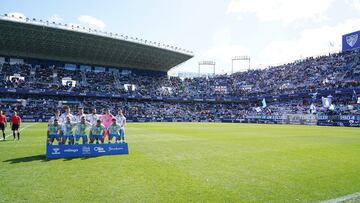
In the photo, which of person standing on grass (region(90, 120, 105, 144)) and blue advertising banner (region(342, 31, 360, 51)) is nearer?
person standing on grass (region(90, 120, 105, 144))

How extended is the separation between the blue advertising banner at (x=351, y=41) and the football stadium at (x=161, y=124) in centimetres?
27

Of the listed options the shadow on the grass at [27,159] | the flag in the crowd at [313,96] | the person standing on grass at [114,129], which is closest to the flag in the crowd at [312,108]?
the flag in the crowd at [313,96]

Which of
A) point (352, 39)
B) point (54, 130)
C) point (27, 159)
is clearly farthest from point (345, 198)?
point (352, 39)

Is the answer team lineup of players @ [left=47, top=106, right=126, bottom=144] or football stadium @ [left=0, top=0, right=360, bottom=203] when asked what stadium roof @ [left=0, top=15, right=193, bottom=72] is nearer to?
football stadium @ [left=0, top=0, right=360, bottom=203]

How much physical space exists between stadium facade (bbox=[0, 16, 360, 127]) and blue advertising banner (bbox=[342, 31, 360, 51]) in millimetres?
630

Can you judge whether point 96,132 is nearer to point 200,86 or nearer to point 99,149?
point 99,149

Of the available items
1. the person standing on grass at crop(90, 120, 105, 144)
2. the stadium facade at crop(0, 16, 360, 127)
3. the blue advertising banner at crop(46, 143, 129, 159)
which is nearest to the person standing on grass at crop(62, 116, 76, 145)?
the person standing on grass at crop(90, 120, 105, 144)

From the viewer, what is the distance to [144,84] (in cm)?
7562

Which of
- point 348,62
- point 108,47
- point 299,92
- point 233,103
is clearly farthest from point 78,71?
point 348,62

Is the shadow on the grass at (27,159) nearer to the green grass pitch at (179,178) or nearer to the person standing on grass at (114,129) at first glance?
the green grass pitch at (179,178)

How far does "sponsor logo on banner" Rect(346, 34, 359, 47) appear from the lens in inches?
2415

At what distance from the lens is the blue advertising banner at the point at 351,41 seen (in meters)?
60.9

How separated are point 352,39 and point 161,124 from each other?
4501cm

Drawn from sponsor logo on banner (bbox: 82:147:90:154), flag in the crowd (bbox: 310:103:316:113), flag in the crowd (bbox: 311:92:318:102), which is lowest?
sponsor logo on banner (bbox: 82:147:90:154)
